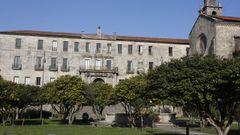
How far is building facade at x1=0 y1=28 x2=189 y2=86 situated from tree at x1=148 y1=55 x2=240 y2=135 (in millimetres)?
40326

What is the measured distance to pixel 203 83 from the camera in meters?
15.9

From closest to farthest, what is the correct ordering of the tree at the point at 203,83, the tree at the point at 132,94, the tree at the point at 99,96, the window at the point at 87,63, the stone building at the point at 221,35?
1. the tree at the point at 203,83
2. the tree at the point at 132,94
3. the tree at the point at 99,96
4. the stone building at the point at 221,35
5. the window at the point at 87,63

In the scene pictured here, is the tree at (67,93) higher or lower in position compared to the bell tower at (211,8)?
lower

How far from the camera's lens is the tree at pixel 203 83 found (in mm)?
15628

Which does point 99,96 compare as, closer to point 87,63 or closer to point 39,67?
point 87,63

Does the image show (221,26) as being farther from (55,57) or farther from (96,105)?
(55,57)

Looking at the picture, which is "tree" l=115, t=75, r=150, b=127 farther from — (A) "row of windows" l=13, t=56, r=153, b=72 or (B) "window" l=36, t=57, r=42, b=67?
(B) "window" l=36, t=57, r=42, b=67

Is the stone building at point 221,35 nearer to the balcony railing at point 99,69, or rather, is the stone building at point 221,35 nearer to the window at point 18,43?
the balcony railing at point 99,69

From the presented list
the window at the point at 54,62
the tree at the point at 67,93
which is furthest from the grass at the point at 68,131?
the window at the point at 54,62

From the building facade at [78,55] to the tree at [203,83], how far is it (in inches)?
1588

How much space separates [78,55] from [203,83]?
145 feet

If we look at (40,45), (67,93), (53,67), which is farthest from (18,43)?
(67,93)

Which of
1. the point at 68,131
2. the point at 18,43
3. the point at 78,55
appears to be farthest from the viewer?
the point at 78,55

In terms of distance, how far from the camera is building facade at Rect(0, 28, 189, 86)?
5653 centimetres
